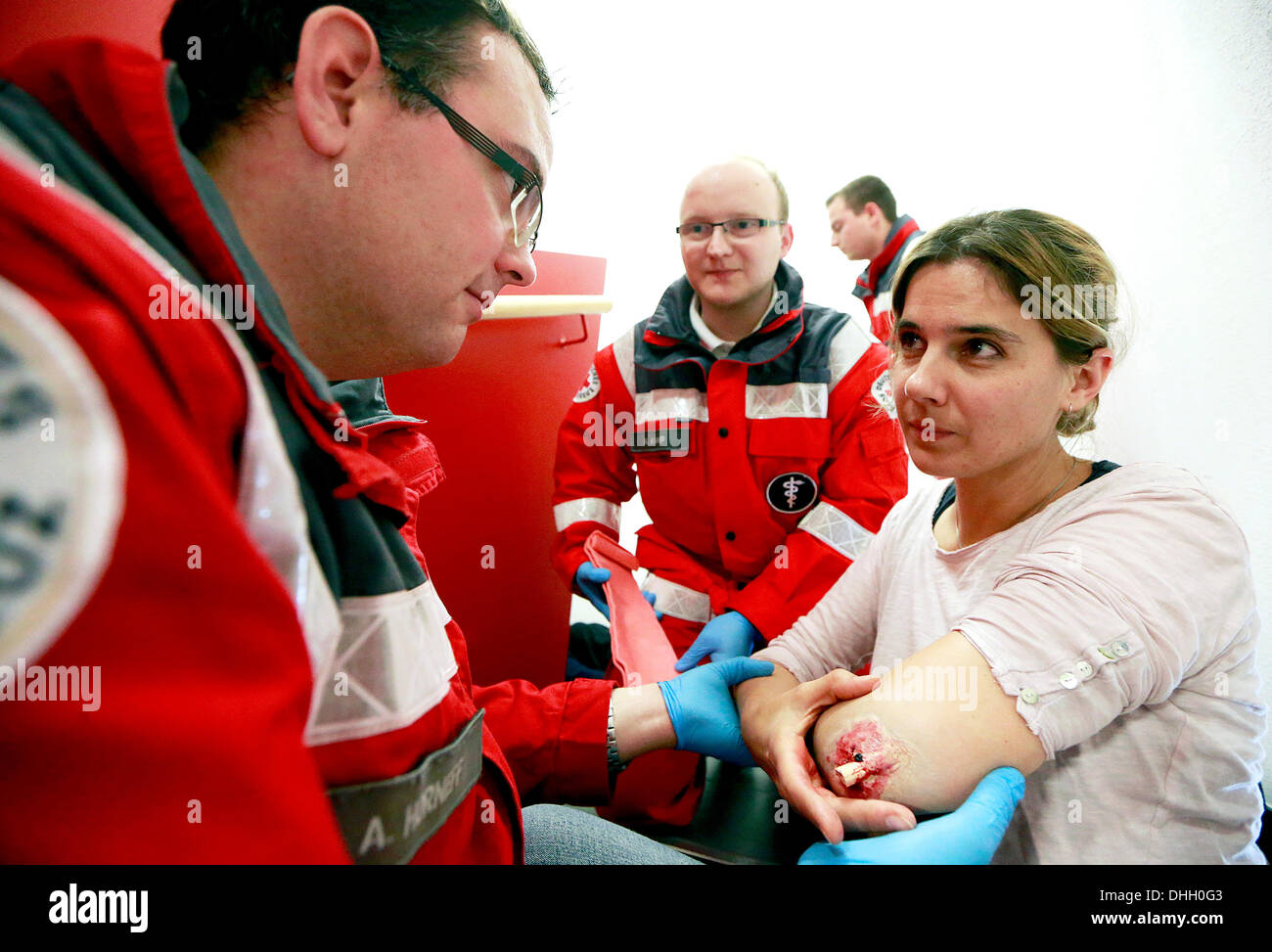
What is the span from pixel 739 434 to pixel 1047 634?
3.50 feet

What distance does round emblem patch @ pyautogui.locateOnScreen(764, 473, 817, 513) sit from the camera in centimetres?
178

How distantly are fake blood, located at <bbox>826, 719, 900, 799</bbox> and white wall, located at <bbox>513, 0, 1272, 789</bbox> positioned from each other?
37.0 inches

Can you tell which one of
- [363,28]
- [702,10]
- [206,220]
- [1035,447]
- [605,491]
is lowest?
[605,491]

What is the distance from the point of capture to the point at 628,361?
6.35 ft

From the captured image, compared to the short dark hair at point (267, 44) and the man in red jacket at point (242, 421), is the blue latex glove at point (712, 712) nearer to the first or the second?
the man in red jacket at point (242, 421)

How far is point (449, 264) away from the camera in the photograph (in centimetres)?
69

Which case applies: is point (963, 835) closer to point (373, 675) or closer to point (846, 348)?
point (373, 675)

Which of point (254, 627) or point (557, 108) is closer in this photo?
point (254, 627)

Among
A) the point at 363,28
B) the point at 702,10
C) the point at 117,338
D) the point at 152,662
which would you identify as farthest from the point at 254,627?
the point at 702,10

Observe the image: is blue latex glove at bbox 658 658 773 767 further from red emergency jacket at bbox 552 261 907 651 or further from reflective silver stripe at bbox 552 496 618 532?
reflective silver stripe at bbox 552 496 618 532

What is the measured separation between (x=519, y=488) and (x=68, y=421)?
1.62 metres

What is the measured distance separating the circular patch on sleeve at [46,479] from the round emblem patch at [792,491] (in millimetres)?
1601

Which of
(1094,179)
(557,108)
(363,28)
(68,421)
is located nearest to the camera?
(68,421)
